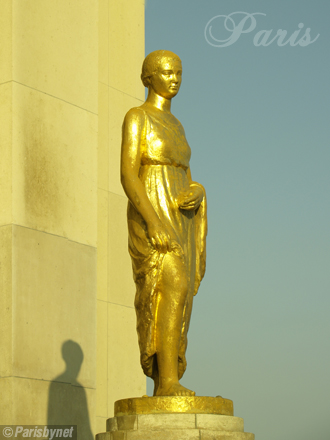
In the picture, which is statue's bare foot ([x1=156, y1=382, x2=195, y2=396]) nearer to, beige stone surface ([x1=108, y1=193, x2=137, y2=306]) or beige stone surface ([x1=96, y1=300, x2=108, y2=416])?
beige stone surface ([x1=96, y1=300, x2=108, y2=416])

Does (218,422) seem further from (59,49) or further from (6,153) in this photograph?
(59,49)

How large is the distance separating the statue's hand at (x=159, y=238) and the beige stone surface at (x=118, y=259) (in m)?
3.80

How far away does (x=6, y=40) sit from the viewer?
9.72m

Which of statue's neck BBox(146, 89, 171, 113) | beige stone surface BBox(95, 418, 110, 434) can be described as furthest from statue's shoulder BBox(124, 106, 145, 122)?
beige stone surface BBox(95, 418, 110, 434)

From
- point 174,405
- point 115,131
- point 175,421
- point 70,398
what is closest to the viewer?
point 175,421

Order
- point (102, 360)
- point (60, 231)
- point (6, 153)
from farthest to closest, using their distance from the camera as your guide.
A: point (102, 360)
point (60, 231)
point (6, 153)

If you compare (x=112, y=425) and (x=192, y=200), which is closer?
(x=112, y=425)

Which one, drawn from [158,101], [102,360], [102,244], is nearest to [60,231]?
[102,244]

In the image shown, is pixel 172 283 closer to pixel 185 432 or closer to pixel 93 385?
pixel 185 432

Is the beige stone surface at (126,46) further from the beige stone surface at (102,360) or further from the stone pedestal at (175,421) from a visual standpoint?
the stone pedestal at (175,421)

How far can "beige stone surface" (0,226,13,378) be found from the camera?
9.06m

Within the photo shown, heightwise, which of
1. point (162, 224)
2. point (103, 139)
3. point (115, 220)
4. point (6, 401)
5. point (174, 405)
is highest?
point (103, 139)

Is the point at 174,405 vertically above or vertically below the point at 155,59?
below

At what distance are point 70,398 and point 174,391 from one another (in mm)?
2843
